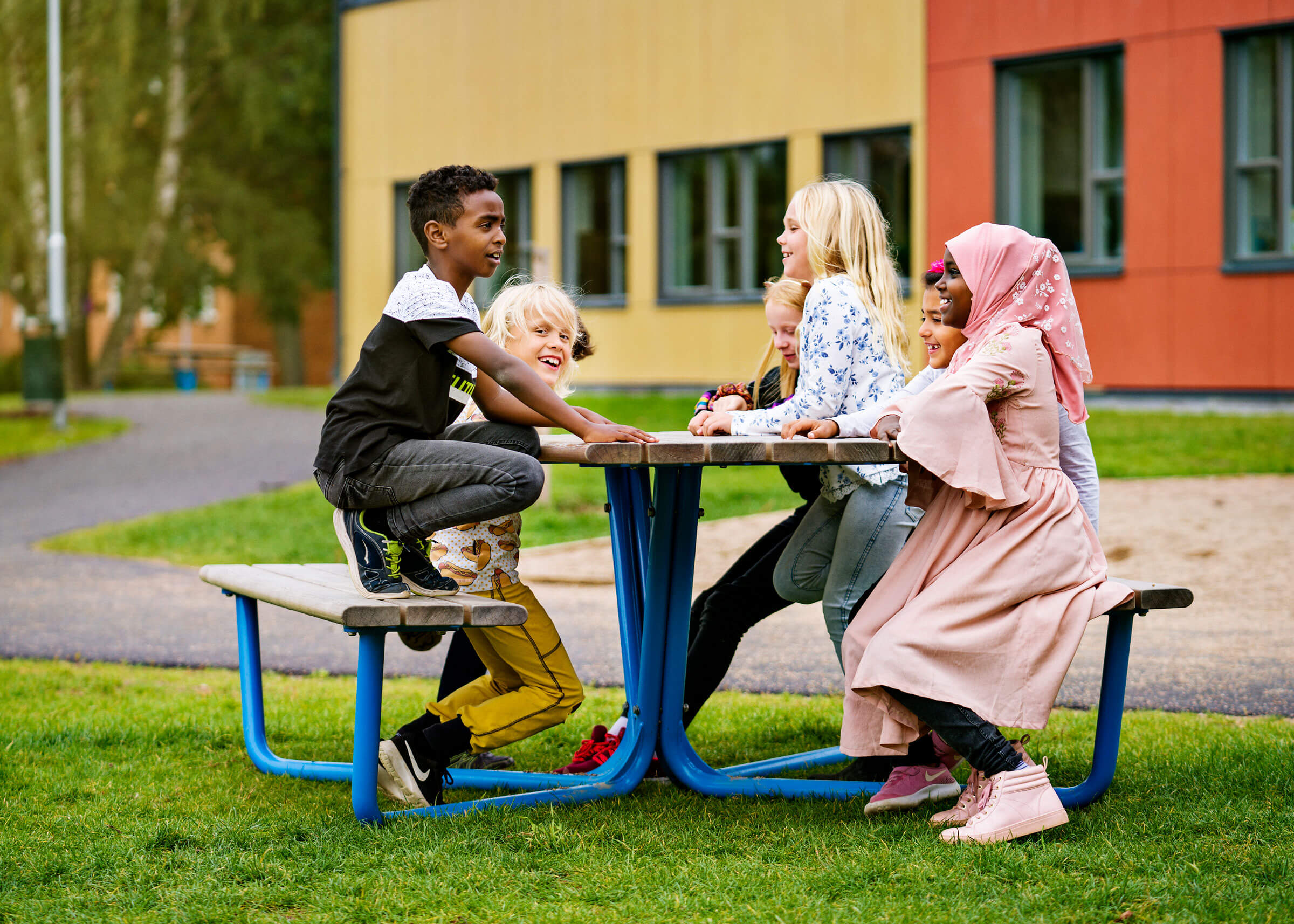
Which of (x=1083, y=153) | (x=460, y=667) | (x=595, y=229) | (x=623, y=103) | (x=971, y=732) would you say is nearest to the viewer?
(x=971, y=732)

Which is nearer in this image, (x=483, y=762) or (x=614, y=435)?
(x=614, y=435)

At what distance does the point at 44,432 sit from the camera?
18438mm

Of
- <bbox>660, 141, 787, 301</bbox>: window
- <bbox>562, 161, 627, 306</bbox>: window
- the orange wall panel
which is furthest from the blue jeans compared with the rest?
<bbox>562, 161, 627, 306</bbox>: window

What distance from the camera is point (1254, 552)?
28.2 feet

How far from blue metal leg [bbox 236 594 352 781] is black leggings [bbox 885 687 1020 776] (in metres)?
1.83

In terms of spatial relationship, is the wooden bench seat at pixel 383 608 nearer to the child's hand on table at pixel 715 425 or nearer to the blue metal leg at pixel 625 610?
the blue metal leg at pixel 625 610

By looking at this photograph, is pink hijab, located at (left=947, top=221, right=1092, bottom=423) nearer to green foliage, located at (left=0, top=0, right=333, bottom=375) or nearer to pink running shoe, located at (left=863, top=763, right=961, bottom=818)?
pink running shoe, located at (left=863, top=763, right=961, bottom=818)

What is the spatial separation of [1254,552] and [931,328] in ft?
17.5

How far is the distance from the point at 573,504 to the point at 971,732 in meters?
8.01

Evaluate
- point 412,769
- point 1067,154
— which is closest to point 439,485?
point 412,769

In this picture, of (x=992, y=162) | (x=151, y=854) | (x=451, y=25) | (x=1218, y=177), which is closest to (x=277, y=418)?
(x=451, y=25)

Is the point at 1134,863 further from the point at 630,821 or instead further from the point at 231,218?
the point at 231,218

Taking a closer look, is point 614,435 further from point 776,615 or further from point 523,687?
point 776,615

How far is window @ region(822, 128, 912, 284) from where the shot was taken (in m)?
16.9
